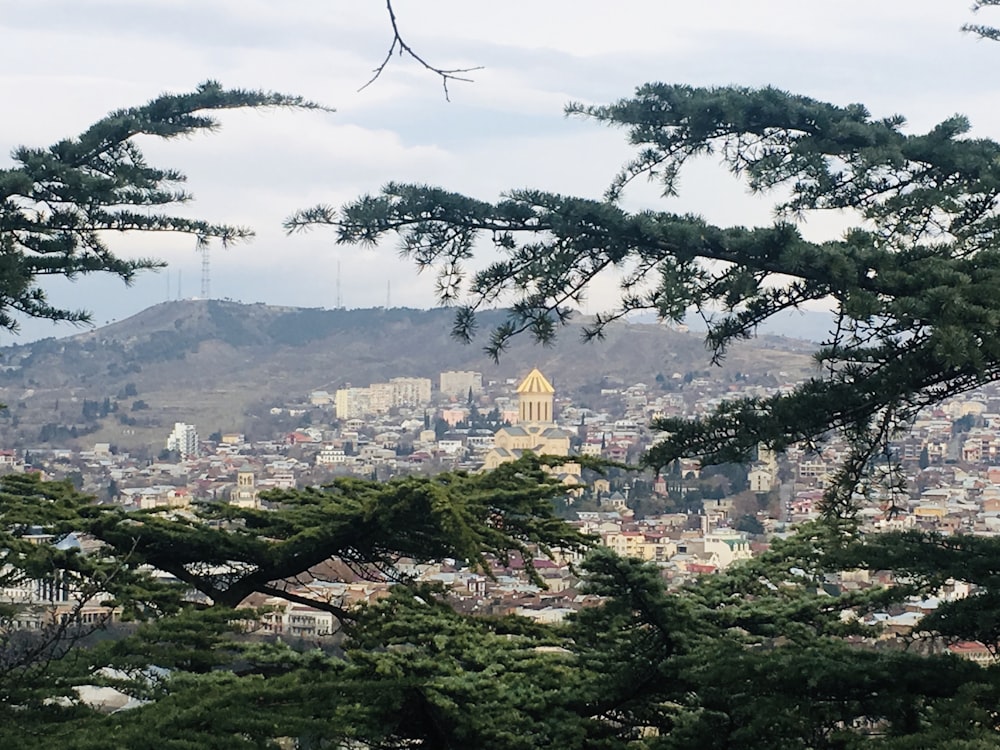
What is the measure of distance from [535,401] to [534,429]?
17.4 ft

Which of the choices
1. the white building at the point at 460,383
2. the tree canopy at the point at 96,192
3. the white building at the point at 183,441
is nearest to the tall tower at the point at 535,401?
the white building at the point at 183,441

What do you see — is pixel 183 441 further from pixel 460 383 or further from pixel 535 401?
pixel 460 383

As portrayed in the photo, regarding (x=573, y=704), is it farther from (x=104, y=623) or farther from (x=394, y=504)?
(x=104, y=623)

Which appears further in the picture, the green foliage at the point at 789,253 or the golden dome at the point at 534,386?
the golden dome at the point at 534,386

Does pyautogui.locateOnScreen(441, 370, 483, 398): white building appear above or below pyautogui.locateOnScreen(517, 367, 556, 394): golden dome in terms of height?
below

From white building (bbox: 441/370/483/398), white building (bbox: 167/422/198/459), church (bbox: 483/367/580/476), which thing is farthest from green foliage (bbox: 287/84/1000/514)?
white building (bbox: 441/370/483/398)

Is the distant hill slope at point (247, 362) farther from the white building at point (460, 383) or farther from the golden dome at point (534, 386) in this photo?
the golden dome at point (534, 386)

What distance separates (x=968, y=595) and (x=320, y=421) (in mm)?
81374

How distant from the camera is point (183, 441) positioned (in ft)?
236

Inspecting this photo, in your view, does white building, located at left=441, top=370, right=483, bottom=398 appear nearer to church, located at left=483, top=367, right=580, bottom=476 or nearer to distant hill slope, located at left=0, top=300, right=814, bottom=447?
distant hill slope, located at left=0, top=300, right=814, bottom=447

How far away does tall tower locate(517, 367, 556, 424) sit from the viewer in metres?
67.7

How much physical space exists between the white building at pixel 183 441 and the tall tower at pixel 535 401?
16976 mm

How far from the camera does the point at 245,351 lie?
314ft

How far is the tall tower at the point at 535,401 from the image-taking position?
67.7 m
